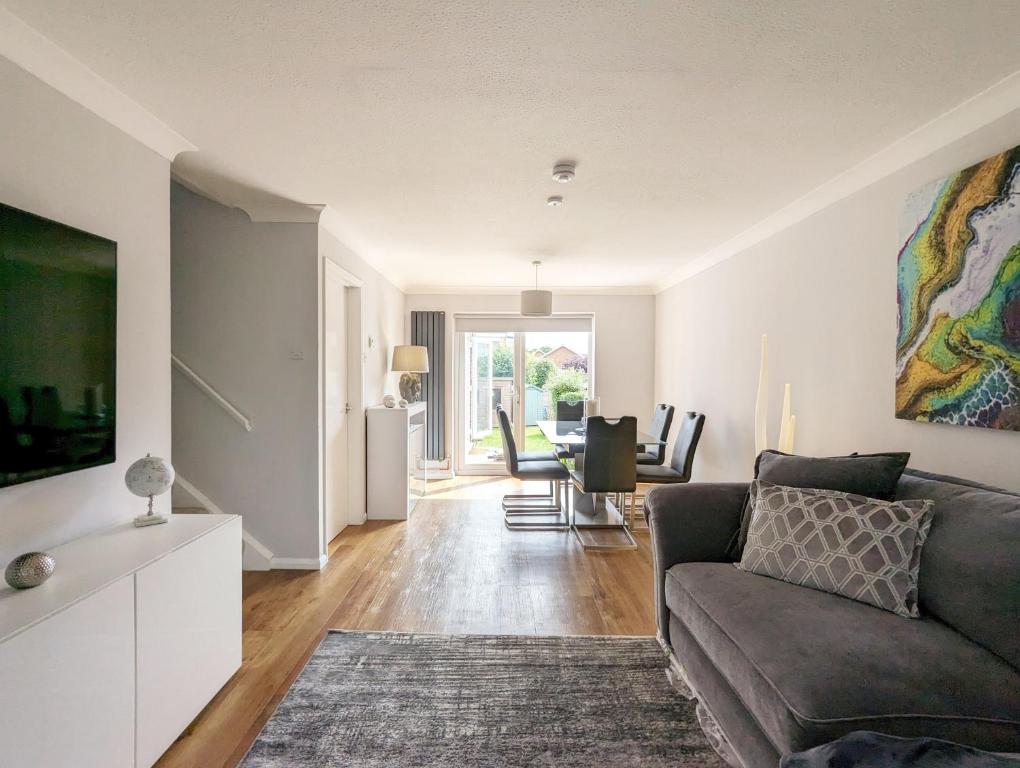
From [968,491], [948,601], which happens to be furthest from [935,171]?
[948,601]

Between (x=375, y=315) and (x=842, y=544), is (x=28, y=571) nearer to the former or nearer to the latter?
(x=842, y=544)

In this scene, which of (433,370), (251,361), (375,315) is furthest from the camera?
(433,370)

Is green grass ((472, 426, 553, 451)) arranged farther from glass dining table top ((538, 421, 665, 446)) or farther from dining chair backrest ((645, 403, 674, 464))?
dining chair backrest ((645, 403, 674, 464))

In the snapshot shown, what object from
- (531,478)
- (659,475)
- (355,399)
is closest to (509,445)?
(531,478)

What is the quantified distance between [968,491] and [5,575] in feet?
9.66

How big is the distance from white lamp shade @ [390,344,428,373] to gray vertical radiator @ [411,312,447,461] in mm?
1102

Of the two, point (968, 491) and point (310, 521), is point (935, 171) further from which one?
point (310, 521)

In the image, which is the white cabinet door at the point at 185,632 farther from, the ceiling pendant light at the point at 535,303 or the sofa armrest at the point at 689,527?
the ceiling pendant light at the point at 535,303

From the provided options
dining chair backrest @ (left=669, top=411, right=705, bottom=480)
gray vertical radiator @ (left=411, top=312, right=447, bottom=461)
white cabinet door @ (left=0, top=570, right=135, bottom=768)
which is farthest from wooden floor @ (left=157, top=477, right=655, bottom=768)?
gray vertical radiator @ (left=411, top=312, right=447, bottom=461)

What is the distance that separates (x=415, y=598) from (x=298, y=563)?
989mm

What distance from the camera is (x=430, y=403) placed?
6.26m

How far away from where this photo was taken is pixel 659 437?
16.1ft

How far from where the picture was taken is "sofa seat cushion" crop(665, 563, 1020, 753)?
1.21m

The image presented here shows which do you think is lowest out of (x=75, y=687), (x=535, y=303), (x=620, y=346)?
(x=75, y=687)
